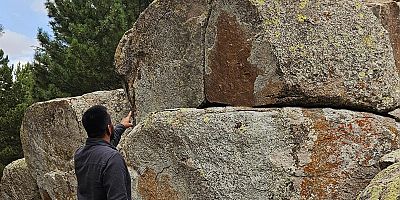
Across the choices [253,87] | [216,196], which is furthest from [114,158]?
[253,87]

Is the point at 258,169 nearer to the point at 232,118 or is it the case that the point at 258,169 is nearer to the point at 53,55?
the point at 232,118

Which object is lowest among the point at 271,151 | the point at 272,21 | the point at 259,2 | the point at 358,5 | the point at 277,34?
the point at 271,151

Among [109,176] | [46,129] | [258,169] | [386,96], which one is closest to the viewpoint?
[109,176]

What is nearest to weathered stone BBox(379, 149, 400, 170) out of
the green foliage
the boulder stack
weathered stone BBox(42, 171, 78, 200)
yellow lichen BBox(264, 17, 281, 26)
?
the boulder stack

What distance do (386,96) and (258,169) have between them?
5.49 feet

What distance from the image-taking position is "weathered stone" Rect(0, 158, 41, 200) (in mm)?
12453

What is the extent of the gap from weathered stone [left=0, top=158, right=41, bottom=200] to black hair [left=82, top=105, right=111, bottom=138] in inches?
265

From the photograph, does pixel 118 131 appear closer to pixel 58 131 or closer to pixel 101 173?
pixel 101 173

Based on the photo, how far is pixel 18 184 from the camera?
503 inches

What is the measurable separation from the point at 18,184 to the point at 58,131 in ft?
8.30

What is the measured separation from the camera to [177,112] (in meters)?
7.25

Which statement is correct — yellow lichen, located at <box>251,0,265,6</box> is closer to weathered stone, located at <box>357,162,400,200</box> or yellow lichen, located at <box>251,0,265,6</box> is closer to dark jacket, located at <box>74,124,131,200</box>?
weathered stone, located at <box>357,162,400,200</box>

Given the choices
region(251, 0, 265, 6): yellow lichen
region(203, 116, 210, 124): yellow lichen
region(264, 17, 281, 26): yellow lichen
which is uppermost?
region(251, 0, 265, 6): yellow lichen

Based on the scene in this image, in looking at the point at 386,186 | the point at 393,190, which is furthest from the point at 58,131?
the point at 393,190
